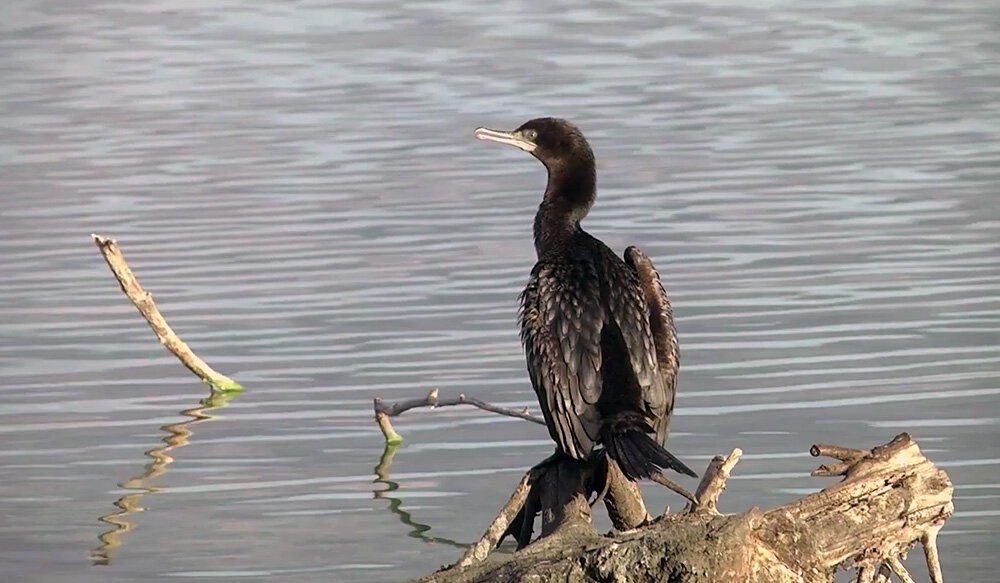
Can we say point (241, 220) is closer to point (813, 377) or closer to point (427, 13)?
point (813, 377)

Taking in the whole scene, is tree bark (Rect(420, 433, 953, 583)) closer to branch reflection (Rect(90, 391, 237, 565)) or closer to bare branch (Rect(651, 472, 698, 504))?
bare branch (Rect(651, 472, 698, 504))

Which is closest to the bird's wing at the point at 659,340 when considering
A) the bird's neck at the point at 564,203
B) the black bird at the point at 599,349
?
the black bird at the point at 599,349

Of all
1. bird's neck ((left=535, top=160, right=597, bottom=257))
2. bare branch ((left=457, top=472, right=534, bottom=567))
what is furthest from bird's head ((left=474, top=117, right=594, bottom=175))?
bare branch ((left=457, top=472, right=534, bottom=567))

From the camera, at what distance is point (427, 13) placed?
28.5 m

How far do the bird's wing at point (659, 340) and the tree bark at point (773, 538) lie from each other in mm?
808

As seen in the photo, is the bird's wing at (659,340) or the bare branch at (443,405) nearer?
the bird's wing at (659,340)

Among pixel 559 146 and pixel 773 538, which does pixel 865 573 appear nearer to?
pixel 773 538

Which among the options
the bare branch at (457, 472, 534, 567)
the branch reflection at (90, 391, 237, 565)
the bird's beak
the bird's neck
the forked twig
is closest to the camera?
the bare branch at (457, 472, 534, 567)

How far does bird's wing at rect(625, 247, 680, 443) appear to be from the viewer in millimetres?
6627

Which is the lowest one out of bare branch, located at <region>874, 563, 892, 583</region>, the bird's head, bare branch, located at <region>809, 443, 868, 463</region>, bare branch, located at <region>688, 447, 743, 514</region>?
bare branch, located at <region>874, 563, 892, 583</region>

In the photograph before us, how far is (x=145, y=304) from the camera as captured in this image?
9906 mm

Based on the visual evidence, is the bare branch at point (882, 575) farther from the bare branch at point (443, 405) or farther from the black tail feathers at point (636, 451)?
the bare branch at point (443, 405)

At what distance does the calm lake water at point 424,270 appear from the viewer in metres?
9.48

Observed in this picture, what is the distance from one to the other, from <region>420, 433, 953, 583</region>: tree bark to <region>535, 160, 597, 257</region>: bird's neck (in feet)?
6.52
